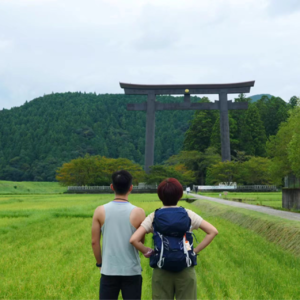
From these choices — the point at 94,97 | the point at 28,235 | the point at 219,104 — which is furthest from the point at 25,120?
the point at 28,235

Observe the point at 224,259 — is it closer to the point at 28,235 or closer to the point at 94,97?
the point at 28,235

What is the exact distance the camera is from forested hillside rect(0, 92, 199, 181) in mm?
101500

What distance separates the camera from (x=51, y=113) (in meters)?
126

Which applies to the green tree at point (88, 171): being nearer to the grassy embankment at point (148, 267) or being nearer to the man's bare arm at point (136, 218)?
the grassy embankment at point (148, 267)

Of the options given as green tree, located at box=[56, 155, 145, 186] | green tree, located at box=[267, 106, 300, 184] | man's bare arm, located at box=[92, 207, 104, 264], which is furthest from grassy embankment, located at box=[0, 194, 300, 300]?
green tree, located at box=[56, 155, 145, 186]

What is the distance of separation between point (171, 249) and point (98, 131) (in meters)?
114

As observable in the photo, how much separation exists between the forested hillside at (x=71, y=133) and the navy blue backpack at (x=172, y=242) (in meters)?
93.5

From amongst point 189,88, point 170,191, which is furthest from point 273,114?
point 170,191

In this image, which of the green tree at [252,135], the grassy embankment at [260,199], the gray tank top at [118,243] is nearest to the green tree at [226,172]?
the grassy embankment at [260,199]

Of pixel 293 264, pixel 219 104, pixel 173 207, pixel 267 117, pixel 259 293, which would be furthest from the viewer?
pixel 267 117

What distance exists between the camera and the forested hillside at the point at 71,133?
102 meters

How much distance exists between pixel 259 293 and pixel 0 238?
8.31m

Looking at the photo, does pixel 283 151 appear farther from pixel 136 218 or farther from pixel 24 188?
pixel 24 188

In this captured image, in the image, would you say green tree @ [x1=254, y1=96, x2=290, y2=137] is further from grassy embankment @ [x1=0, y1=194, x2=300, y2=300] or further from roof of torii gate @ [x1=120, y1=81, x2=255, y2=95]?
grassy embankment @ [x1=0, y1=194, x2=300, y2=300]
